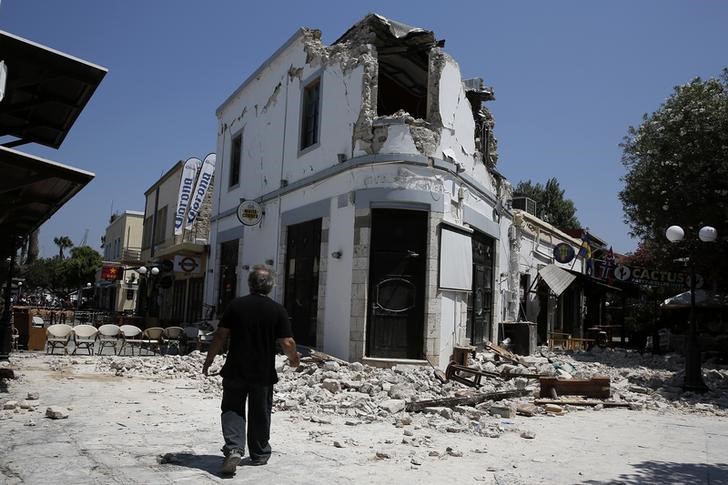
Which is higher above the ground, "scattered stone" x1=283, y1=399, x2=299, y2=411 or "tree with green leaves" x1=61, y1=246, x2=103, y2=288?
"tree with green leaves" x1=61, y1=246, x2=103, y2=288

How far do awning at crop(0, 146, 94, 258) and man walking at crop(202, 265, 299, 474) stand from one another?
2949 mm

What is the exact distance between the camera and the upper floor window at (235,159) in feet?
64.7

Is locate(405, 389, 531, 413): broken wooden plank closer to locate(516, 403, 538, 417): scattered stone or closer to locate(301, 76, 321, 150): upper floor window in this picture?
locate(516, 403, 538, 417): scattered stone

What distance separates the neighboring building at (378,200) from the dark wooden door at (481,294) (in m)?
0.05

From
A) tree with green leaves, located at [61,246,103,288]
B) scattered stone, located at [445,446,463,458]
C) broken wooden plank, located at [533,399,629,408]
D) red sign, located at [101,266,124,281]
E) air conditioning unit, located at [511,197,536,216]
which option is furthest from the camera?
tree with green leaves, located at [61,246,103,288]

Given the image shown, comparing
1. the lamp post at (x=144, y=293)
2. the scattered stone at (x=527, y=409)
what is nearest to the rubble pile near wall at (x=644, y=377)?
the scattered stone at (x=527, y=409)

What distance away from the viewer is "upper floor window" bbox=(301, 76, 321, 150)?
47.6ft

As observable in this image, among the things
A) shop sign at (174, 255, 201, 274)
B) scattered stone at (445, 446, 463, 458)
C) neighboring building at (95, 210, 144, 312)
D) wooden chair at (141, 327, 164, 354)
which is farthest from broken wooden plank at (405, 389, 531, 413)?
neighboring building at (95, 210, 144, 312)

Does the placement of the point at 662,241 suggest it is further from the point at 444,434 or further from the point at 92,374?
the point at 92,374

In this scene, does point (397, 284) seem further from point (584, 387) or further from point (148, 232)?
point (148, 232)

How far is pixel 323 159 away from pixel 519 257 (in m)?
8.85

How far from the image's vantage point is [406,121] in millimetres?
12242

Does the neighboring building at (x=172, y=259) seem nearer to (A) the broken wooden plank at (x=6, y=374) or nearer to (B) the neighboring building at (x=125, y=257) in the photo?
(B) the neighboring building at (x=125, y=257)

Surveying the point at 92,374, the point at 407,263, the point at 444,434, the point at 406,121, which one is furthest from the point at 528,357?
the point at 92,374
